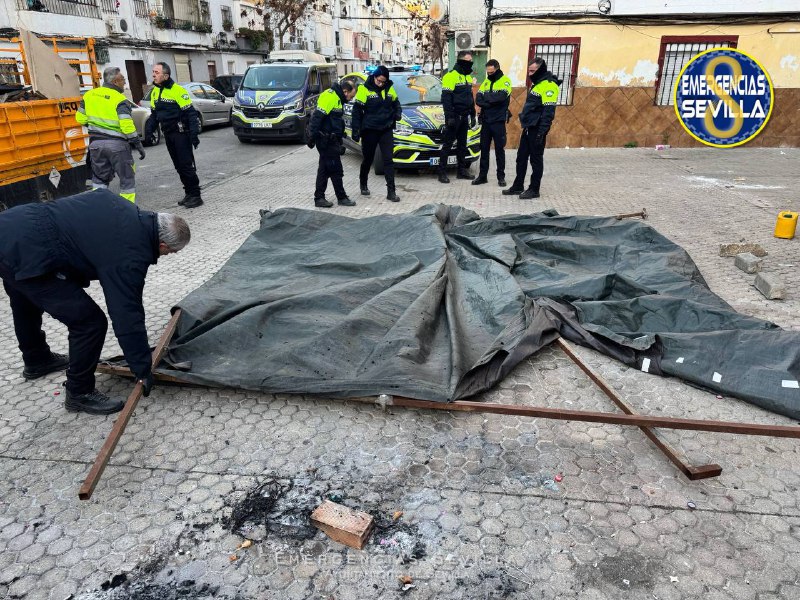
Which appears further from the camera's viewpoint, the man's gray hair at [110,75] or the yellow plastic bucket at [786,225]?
the man's gray hair at [110,75]

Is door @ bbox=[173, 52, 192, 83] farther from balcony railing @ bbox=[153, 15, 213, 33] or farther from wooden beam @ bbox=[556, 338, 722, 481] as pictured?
wooden beam @ bbox=[556, 338, 722, 481]

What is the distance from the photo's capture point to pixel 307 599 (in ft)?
7.83

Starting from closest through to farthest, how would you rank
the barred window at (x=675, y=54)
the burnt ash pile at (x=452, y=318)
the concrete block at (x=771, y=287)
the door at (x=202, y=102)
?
the burnt ash pile at (x=452, y=318) → the concrete block at (x=771, y=287) → the barred window at (x=675, y=54) → the door at (x=202, y=102)

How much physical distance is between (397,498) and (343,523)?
0.37 metres

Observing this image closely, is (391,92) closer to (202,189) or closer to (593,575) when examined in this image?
(202,189)

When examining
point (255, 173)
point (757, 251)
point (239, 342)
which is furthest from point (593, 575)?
point (255, 173)

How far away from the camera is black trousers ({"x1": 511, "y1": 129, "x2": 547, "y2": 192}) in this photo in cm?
857

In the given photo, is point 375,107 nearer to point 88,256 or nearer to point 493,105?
point 493,105

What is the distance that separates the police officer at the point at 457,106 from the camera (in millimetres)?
9570

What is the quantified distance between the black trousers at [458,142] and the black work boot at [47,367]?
7.45 m

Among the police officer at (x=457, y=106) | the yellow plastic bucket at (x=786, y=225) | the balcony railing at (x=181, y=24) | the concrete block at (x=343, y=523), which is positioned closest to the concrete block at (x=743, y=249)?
the yellow plastic bucket at (x=786, y=225)

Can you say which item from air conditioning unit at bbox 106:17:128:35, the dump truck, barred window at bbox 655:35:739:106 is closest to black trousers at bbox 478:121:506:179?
barred window at bbox 655:35:739:106

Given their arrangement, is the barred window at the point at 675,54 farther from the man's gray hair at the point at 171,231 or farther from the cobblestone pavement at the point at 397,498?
the man's gray hair at the point at 171,231

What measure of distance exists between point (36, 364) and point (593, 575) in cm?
374
